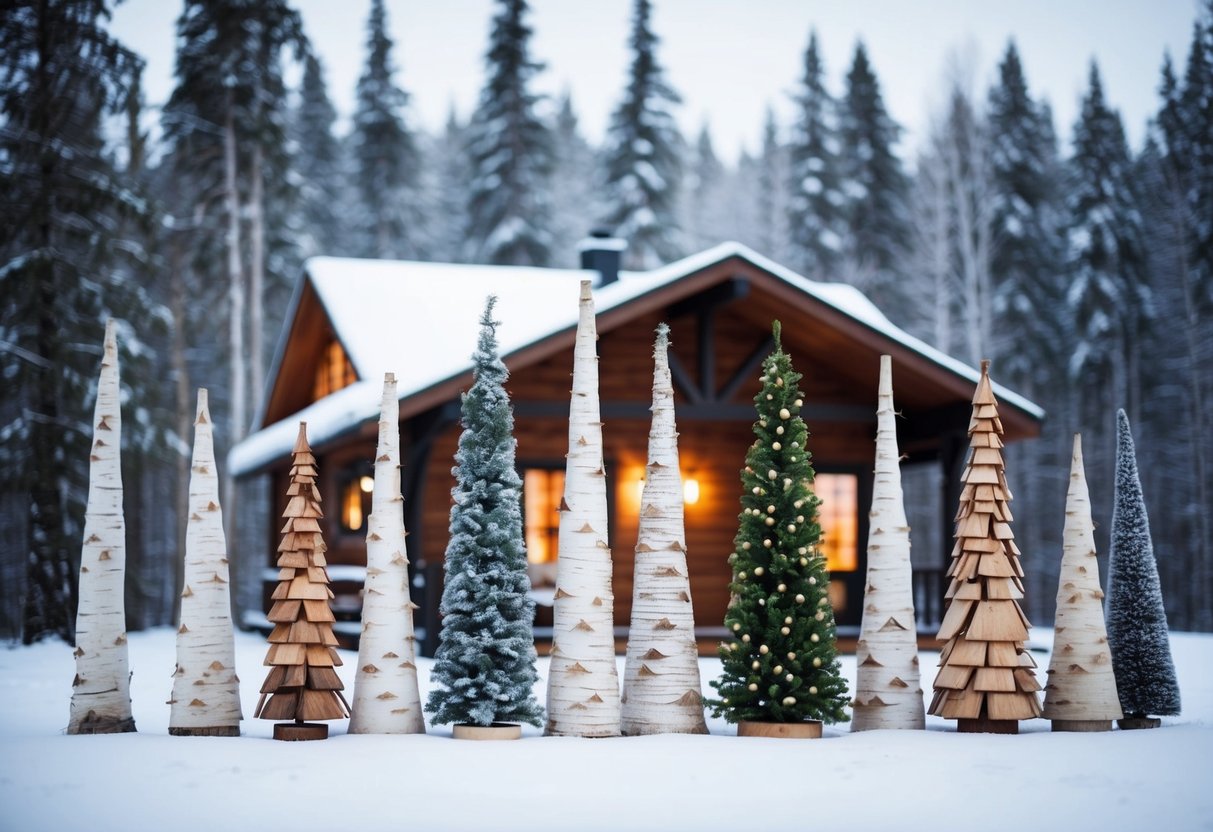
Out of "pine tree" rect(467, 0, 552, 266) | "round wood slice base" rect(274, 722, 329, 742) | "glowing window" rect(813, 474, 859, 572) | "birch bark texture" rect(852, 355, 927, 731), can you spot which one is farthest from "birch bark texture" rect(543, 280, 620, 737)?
"pine tree" rect(467, 0, 552, 266)

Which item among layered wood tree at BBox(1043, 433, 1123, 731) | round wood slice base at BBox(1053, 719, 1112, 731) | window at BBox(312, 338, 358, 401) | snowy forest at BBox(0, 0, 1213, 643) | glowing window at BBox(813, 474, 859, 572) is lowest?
round wood slice base at BBox(1053, 719, 1112, 731)

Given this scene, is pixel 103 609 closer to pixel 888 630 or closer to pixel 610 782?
pixel 610 782

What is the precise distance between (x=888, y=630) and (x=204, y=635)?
4611 millimetres

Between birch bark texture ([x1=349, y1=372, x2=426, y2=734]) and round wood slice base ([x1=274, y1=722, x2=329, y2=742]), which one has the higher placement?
birch bark texture ([x1=349, y1=372, x2=426, y2=734])

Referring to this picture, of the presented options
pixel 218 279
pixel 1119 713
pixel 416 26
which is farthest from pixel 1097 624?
pixel 416 26

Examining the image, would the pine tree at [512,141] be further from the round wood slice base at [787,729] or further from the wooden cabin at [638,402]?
the round wood slice base at [787,729]

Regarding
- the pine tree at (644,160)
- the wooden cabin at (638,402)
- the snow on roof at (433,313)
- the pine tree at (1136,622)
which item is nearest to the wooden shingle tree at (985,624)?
the pine tree at (1136,622)

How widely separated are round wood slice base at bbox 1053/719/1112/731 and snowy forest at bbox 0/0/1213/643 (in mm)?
15119

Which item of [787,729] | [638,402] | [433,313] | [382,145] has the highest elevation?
[382,145]

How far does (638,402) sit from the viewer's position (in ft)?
53.3

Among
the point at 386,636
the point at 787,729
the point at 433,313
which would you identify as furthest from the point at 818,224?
the point at 386,636

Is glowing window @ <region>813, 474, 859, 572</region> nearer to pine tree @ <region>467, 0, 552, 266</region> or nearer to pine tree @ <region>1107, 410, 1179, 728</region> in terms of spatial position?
pine tree @ <region>1107, 410, 1179, 728</region>

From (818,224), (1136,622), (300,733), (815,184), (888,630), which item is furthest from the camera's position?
(815,184)

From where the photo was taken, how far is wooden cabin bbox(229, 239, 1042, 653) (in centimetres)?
1491
